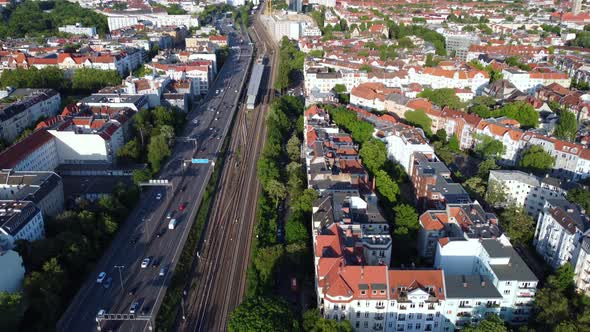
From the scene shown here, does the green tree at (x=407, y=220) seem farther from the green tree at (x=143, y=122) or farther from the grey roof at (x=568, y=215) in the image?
the green tree at (x=143, y=122)

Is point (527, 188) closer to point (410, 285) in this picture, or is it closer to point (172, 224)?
point (410, 285)

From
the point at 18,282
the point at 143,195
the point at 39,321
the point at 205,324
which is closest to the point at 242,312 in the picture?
the point at 205,324

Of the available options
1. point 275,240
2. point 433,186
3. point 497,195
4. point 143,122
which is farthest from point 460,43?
point 275,240

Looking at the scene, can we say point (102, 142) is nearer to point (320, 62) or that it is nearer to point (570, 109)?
point (320, 62)

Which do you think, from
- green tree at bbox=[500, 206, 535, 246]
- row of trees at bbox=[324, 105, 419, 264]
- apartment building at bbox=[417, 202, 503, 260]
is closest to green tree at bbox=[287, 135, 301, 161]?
row of trees at bbox=[324, 105, 419, 264]

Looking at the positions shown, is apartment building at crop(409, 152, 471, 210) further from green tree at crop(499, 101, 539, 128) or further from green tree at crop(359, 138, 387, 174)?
green tree at crop(499, 101, 539, 128)

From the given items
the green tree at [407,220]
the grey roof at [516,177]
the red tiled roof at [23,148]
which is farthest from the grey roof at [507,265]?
the red tiled roof at [23,148]
